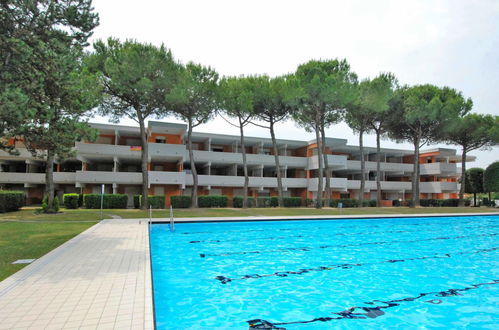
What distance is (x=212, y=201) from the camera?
2980 centimetres

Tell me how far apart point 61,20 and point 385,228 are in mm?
19532

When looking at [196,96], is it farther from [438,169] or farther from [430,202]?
[438,169]

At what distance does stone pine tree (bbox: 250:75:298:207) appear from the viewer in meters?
29.3

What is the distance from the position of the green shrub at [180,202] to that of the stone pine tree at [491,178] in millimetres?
38792

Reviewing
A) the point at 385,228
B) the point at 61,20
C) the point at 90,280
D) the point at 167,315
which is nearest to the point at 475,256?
the point at 385,228

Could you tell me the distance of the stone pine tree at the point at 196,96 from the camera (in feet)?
84.9

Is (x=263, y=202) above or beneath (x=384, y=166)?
beneath

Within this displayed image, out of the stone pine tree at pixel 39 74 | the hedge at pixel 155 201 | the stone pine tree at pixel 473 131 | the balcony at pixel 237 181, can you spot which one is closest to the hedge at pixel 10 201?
the hedge at pixel 155 201

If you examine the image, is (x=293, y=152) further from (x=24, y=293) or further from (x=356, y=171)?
A: (x=24, y=293)

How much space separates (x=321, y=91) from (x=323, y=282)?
25.2 meters

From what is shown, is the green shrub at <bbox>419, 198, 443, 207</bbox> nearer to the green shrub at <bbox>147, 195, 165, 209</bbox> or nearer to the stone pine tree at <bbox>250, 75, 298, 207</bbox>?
the stone pine tree at <bbox>250, 75, 298, 207</bbox>

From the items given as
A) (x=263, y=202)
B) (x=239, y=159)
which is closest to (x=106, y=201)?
(x=239, y=159)

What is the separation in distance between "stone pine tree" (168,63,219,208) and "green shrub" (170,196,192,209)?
0.67m

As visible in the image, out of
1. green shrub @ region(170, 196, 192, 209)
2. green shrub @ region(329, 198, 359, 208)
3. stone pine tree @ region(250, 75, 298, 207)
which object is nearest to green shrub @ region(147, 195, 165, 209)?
green shrub @ region(170, 196, 192, 209)
